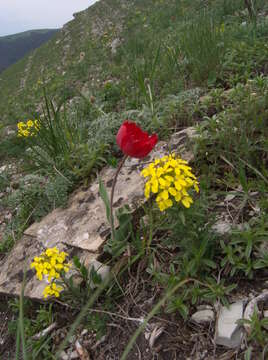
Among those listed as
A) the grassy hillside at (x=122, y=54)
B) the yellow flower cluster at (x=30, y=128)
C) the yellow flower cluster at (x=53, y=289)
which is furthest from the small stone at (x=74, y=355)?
the grassy hillside at (x=122, y=54)

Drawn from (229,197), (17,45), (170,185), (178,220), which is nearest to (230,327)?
(178,220)

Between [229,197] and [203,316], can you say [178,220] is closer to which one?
[203,316]

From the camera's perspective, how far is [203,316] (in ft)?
5.75

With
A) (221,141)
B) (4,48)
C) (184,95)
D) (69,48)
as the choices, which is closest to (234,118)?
(221,141)

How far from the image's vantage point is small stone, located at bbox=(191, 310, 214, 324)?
68.5 inches

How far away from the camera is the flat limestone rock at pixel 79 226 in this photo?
2.48 metres

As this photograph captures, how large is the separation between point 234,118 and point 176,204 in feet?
3.67

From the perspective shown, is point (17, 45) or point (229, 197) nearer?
point (229, 197)

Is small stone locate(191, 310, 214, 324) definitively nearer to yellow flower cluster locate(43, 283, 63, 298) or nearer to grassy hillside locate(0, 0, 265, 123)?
yellow flower cluster locate(43, 283, 63, 298)

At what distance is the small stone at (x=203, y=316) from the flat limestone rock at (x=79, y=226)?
32.1 inches

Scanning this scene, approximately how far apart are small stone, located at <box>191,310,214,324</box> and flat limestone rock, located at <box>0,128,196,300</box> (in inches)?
32.1

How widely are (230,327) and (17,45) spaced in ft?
139

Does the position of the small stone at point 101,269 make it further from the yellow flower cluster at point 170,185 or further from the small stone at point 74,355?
the yellow flower cluster at point 170,185

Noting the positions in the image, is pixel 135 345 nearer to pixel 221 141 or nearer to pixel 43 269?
pixel 43 269
